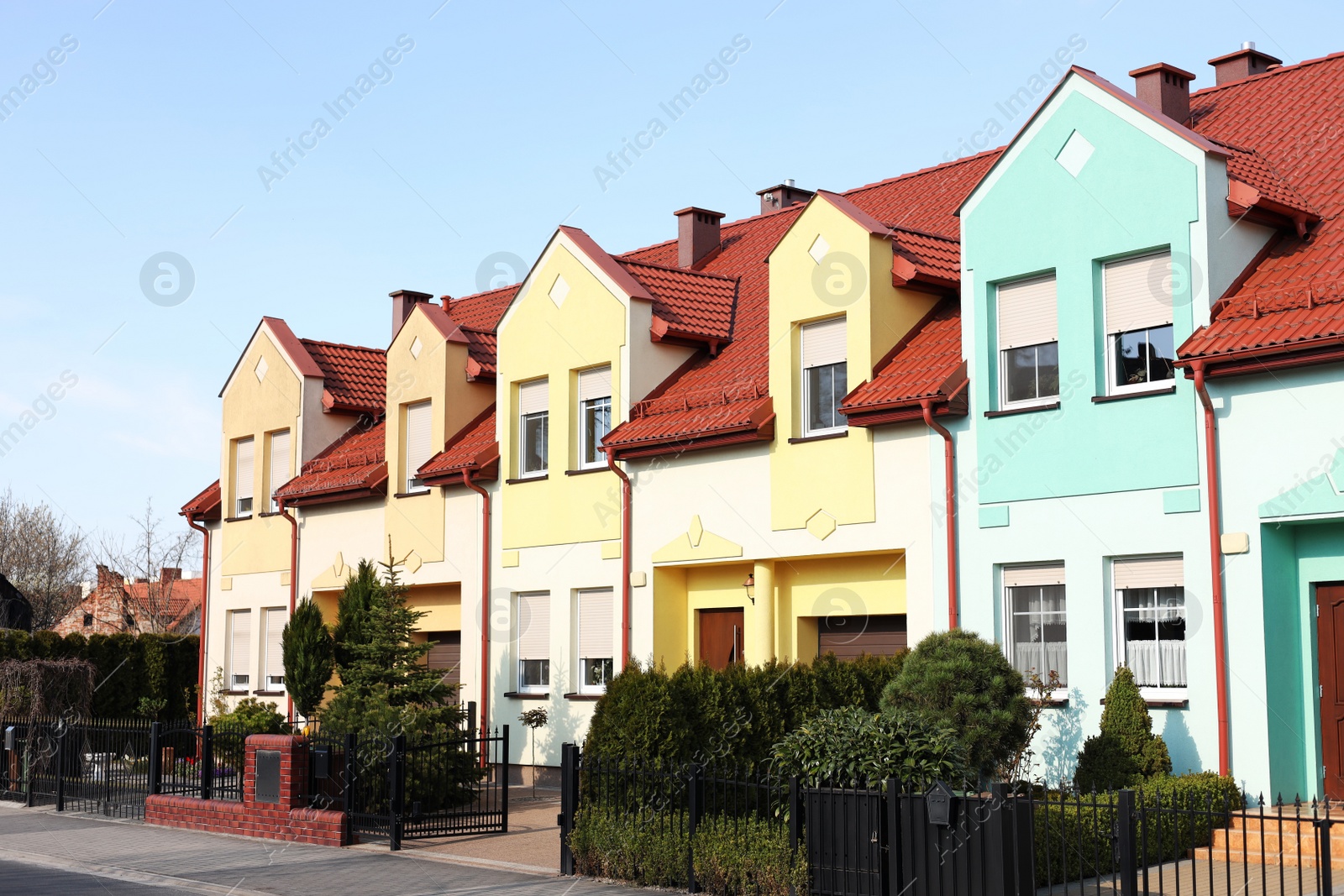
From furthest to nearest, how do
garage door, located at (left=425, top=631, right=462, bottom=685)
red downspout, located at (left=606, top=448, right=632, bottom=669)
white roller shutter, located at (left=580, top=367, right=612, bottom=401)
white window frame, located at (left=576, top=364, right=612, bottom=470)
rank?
garage door, located at (left=425, top=631, right=462, bottom=685) → white roller shutter, located at (left=580, top=367, right=612, bottom=401) → white window frame, located at (left=576, top=364, right=612, bottom=470) → red downspout, located at (left=606, top=448, right=632, bottom=669)

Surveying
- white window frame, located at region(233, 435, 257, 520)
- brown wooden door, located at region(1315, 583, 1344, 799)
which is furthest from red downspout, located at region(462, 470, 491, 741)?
brown wooden door, located at region(1315, 583, 1344, 799)

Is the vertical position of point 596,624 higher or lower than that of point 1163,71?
lower

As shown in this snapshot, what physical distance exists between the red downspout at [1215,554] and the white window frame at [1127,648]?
0.43 m

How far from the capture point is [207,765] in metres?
17.5

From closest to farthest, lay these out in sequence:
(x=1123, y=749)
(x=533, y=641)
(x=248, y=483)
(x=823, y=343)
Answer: (x=1123, y=749), (x=823, y=343), (x=533, y=641), (x=248, y=483)

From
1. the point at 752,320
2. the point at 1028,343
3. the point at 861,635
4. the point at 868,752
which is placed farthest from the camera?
the point at 752,320

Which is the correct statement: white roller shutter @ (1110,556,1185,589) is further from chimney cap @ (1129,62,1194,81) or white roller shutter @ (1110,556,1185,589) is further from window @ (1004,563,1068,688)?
chimney cap @ (1129,62,1194,81)

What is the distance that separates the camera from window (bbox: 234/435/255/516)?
2961 centimetres

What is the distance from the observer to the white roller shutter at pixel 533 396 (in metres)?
22.6

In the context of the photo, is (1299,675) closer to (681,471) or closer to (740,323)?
(681,471)

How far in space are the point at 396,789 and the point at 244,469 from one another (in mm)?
16137

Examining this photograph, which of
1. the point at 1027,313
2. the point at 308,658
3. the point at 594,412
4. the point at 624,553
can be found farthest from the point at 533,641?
the point at 1027,313

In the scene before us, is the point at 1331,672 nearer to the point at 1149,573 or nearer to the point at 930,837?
the point at 1149,573

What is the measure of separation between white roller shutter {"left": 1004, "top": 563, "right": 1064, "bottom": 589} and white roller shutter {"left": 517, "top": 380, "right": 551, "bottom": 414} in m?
8.78
